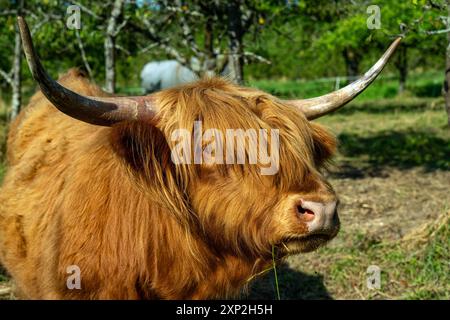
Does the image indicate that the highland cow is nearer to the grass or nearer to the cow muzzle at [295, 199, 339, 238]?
the cow muzzle at [295, 199, 339, 238]

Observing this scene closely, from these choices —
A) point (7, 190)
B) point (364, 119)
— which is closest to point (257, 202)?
point (7, 190)

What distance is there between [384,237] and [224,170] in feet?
11.2

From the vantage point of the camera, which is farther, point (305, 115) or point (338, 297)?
point (338, 297)

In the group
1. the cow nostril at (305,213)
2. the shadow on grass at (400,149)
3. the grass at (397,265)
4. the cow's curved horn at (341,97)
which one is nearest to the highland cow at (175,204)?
the cow nostril at (305,213)

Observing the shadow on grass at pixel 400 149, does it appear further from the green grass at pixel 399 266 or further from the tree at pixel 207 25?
the green grass at pixel 399 266

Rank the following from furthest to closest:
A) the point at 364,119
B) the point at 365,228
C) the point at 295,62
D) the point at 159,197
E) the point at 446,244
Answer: the point at 295,62 < the point at 364,119 < the point at 365,228 < the point at 446,244 < the point at 159,197

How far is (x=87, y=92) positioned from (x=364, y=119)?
14448 mm

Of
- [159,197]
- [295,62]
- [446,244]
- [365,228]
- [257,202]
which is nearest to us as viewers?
[257,202]

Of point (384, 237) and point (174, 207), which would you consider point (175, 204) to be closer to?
point (174, 207)

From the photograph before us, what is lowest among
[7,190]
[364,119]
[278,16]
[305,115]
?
[364,119]

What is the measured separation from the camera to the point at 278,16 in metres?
9.02

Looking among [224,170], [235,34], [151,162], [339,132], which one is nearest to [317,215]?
[224,170]

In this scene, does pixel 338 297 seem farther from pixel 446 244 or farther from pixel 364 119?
pixel 364 119

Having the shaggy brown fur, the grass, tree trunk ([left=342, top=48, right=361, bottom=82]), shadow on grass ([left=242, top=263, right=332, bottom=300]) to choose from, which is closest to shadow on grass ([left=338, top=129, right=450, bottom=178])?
the grass
